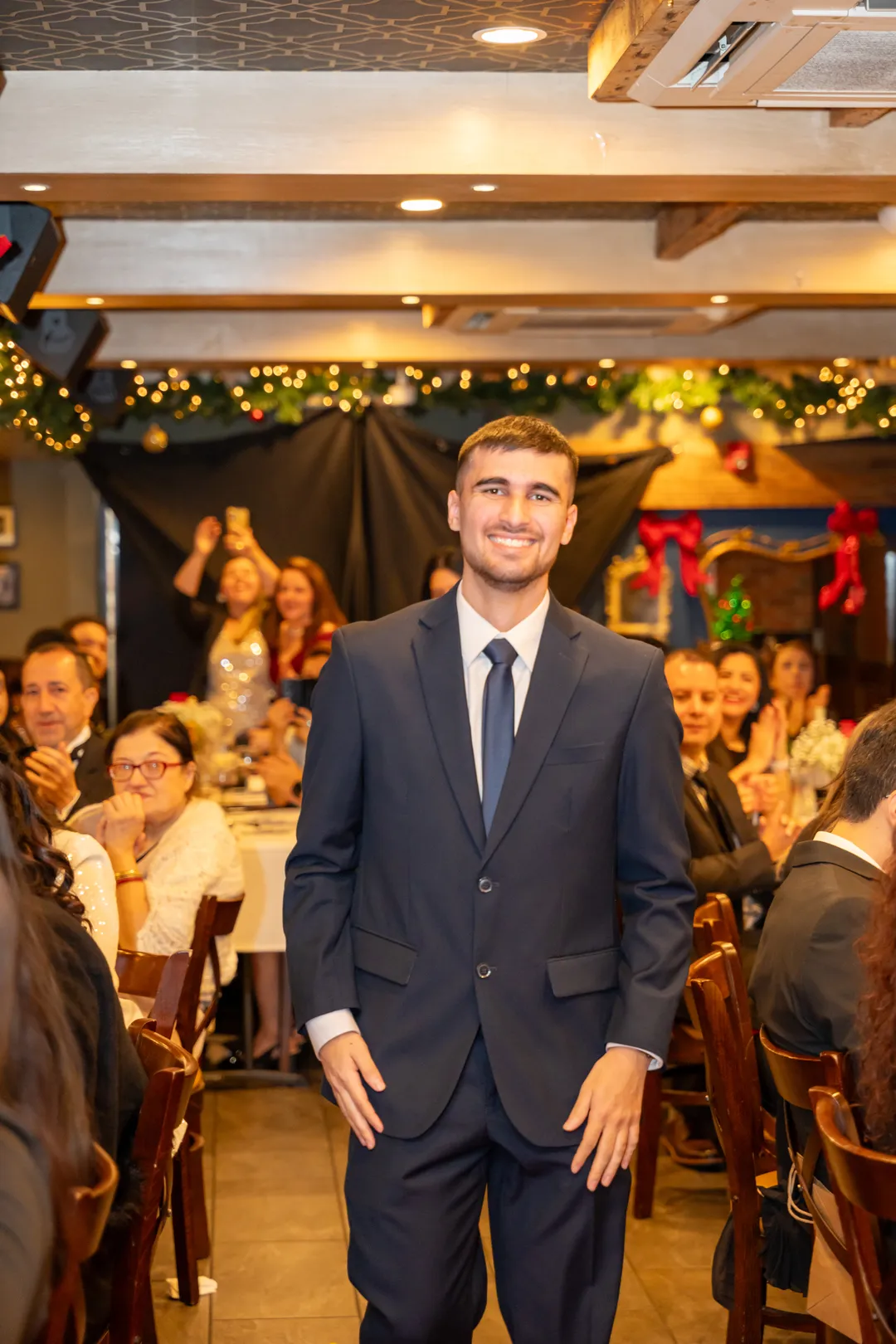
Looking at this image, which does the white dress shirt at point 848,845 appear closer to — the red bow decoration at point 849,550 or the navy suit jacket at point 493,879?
the navy suit jacket at point 493,879

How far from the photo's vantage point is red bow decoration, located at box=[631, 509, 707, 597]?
8484mm

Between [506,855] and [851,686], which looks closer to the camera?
[506,855]

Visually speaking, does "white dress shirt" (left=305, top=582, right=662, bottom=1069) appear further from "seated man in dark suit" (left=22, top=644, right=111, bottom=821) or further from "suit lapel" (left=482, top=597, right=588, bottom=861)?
"seated man in dark suit" (left=22, top=644, right=111, bottom=821)

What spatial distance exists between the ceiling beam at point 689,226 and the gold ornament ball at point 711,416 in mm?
2613

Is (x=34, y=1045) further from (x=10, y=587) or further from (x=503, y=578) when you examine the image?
(x=10, y=587)

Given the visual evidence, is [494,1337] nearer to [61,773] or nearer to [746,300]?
[61,773]

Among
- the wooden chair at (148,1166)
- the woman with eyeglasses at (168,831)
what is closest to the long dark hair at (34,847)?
the wooden chair at (148,1166)

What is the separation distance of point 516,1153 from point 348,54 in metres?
2.72

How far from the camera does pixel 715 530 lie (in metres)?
8.62

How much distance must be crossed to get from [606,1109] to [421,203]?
3233mm

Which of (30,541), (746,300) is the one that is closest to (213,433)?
(30,541)

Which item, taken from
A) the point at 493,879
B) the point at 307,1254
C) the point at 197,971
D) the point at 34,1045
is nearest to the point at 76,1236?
the point at 34,1045

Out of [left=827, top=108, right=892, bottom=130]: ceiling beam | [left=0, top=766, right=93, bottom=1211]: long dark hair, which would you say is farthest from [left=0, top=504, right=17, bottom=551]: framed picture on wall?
[left=0, top=766, right=93, bottom=1211]: long dark hair

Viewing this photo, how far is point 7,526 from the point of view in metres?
8.59
